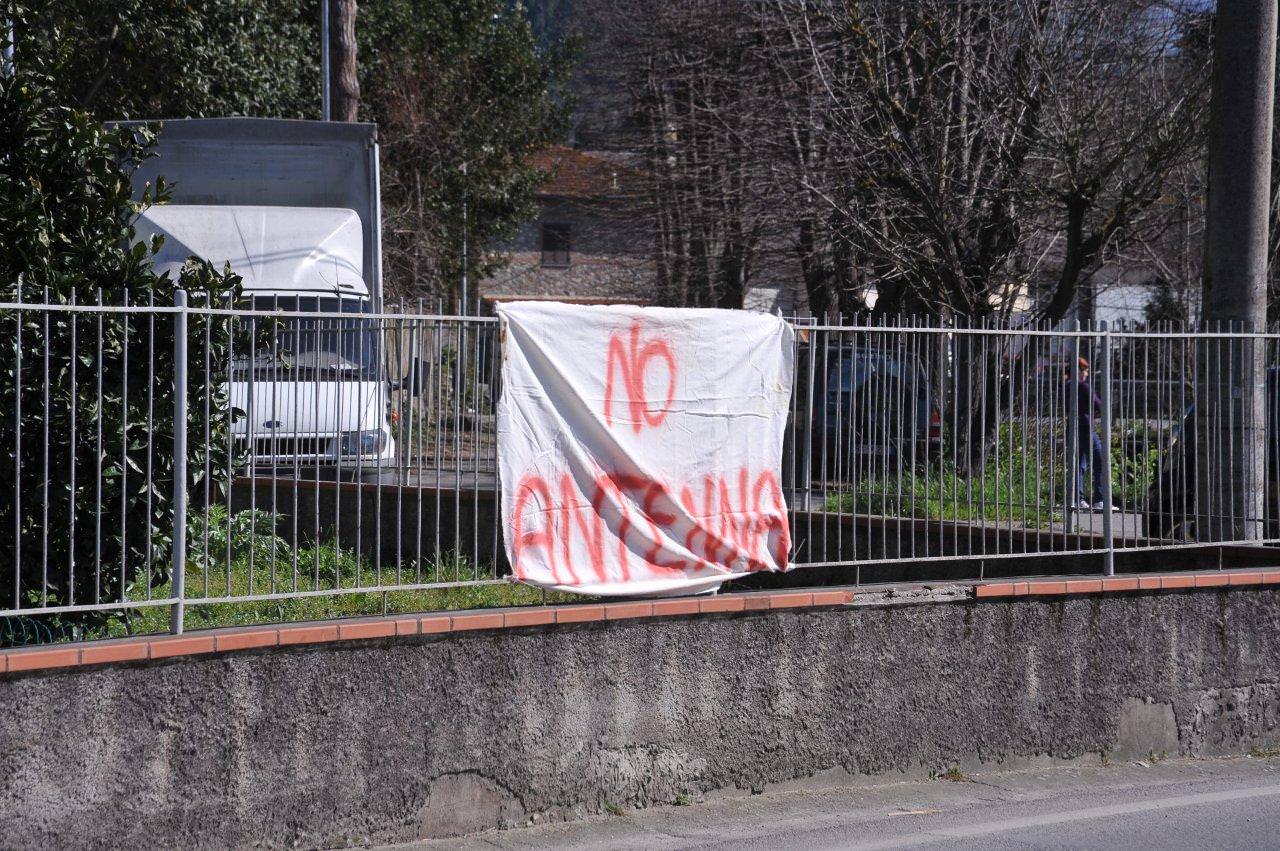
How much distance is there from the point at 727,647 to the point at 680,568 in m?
0.44

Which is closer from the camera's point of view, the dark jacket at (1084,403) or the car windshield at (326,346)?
the car windshield at (326,346)

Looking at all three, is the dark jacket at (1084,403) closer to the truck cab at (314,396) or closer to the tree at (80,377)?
the truck cab at (314,396)

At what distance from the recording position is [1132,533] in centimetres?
854

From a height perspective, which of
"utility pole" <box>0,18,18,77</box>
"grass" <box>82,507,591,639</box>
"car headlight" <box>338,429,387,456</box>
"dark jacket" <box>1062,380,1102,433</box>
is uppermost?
"utility pole" <box>0,18,18,77</box>

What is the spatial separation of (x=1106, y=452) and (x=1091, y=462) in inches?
5.7

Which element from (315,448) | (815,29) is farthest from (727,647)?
(815,29)

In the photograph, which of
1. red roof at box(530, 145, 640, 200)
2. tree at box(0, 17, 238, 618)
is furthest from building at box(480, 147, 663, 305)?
tree at box(0, 17, 238, 618)

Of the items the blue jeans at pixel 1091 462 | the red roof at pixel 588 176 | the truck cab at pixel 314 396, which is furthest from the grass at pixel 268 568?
the red roof at pixel 588 176

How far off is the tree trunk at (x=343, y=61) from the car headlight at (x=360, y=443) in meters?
13.0

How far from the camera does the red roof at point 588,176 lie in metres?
26.9

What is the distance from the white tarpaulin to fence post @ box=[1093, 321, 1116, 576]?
2.02 meters

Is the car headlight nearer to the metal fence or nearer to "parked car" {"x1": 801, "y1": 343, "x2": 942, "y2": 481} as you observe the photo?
the metal fence

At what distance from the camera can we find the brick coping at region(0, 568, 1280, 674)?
5.32 metres

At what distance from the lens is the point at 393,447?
6.32 meters
